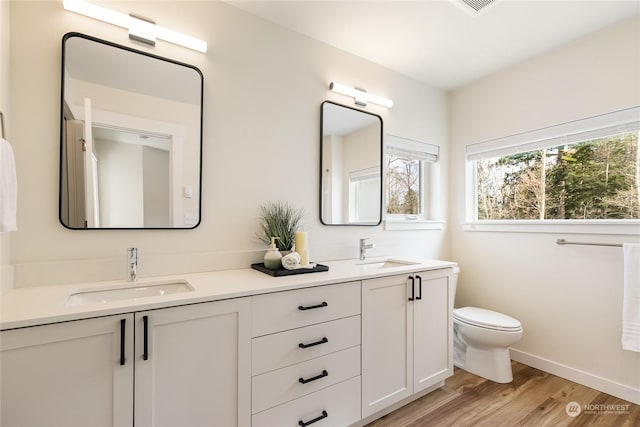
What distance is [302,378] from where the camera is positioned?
1372 mm

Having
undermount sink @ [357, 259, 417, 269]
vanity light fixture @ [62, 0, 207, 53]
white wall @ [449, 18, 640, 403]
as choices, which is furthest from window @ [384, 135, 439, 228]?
vanity light fixture @ [62, 0, 207, 53]

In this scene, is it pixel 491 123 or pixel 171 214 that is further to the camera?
pixel 491 123

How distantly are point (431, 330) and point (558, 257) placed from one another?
1.16 m

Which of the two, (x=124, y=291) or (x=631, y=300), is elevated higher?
(x=124, y=291)

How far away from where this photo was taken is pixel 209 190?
5.57ft

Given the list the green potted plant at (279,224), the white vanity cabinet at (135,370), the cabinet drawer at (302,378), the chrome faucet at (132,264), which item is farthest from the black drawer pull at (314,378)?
the chrome faucet at (132,264)

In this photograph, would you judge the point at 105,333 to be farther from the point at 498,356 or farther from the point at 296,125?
the point at 498,356

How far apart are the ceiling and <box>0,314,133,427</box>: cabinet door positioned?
1.83 m

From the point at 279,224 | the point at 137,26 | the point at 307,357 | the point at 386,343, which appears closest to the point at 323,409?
the point at 307,357

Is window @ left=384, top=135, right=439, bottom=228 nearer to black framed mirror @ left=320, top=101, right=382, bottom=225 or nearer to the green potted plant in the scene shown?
black framed mirror @ left=320, top=101, right=382, bottom=225

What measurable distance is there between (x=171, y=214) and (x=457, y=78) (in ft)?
8.54

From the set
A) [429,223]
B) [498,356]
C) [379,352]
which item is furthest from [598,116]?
[379,352]

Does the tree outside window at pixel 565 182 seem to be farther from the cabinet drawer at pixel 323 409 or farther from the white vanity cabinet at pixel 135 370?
the white vanity cabinet at pixel 135 370

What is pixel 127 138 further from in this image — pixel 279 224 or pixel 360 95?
pixel 360 95
